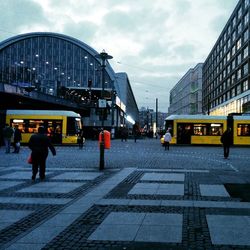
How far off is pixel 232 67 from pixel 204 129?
4598 cm

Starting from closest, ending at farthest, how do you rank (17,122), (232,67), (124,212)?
1. (124,212)
2. (17,122)
3. (232,67)

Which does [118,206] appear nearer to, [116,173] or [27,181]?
[27,181]

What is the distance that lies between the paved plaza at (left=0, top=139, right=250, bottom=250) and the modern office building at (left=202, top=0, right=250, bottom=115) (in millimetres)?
59003

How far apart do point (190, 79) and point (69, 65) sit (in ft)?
161

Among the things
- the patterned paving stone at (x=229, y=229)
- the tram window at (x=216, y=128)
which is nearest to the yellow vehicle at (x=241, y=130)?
the tram window at (x=216, y=128)

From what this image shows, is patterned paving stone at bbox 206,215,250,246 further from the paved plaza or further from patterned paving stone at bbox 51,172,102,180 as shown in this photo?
patterned paving stone at bbox 51,172,102,180

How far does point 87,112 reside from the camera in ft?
240

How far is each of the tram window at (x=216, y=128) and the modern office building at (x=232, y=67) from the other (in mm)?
29912

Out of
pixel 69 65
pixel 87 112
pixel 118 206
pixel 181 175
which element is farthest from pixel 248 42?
pixel 118 206

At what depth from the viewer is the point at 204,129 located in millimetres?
40000

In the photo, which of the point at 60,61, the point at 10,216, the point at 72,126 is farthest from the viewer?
the point at 60,61

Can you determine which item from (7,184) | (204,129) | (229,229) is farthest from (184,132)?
(229,229)

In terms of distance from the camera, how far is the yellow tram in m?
39.6

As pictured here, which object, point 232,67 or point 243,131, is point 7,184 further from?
point 232,67
